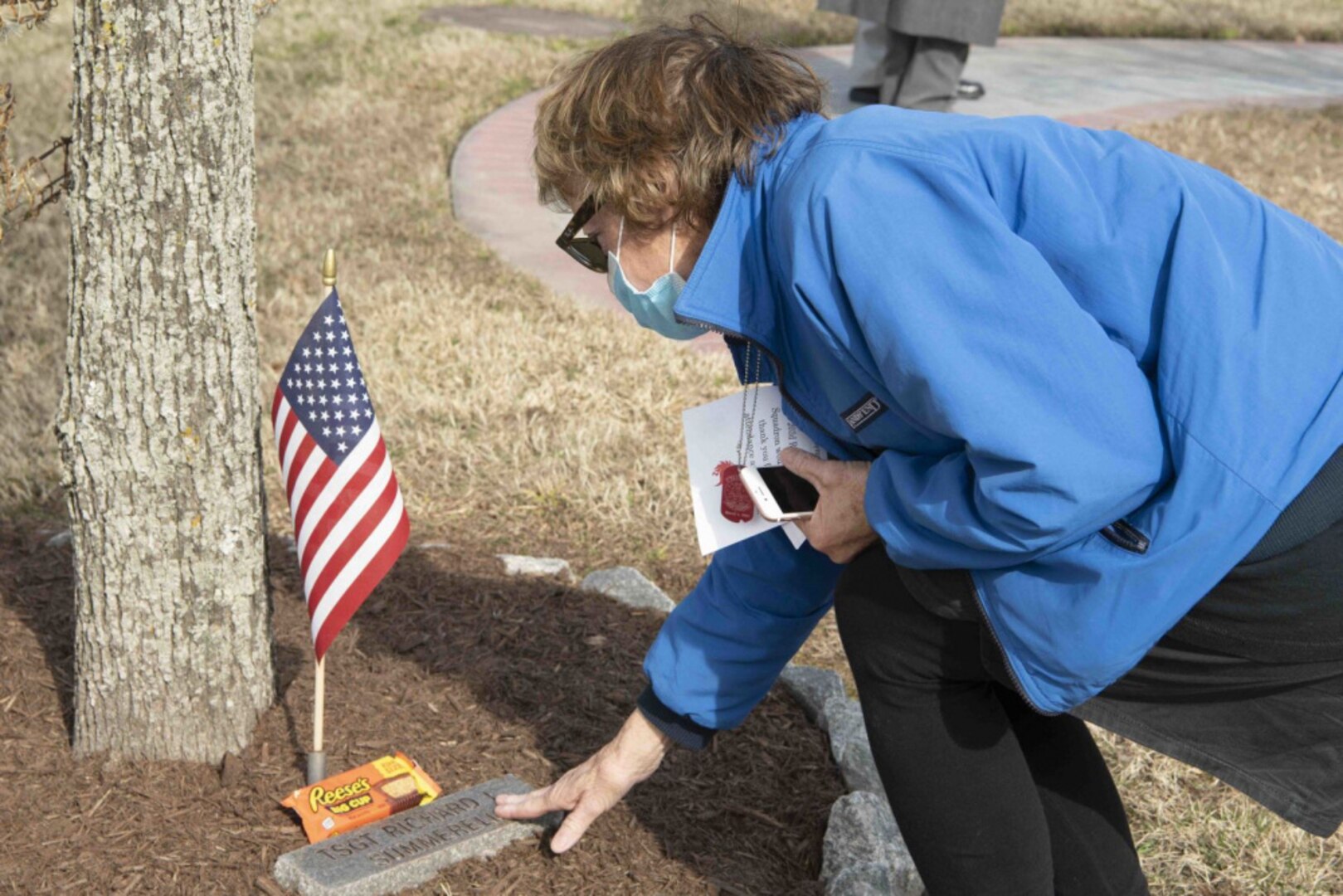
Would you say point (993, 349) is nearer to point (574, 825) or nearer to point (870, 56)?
point (574, 825)

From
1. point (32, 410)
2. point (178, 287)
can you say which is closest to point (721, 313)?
point (178, 287)

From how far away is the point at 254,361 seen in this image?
253cm

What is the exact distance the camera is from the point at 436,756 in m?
2.80

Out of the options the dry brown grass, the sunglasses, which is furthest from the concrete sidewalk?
the sunglasses

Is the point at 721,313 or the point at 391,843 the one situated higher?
the point at 721,313

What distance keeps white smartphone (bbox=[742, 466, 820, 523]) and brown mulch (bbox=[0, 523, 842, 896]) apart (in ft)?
2.77

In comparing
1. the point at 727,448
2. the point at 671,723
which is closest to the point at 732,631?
the point at 671,723

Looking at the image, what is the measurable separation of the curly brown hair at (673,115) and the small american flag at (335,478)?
69cm

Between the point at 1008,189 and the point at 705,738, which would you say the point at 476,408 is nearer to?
the point at 705,738

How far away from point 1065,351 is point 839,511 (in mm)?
502

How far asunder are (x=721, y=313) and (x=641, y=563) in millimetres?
2080

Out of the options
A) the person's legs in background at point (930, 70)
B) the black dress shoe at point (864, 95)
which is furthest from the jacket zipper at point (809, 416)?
the black dress shoe at point (864, 95)

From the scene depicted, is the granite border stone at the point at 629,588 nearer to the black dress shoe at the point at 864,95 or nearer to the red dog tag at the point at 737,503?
the red dog tag at the point at 737,503

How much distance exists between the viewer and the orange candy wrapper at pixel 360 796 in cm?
249
